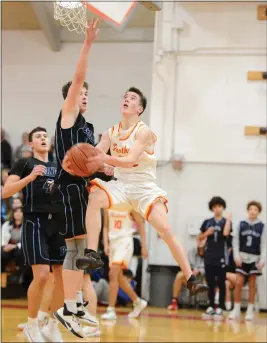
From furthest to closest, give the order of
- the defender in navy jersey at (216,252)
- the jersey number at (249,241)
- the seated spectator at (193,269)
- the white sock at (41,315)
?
the jersey number at (249,241) < the seated spectator at (193,269) < the defender in navy jersey at (216,252) < the white sock at (41,315)

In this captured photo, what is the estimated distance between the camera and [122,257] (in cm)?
1105

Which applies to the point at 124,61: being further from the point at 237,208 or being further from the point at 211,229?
the point at 237,208

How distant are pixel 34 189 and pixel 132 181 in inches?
74.8

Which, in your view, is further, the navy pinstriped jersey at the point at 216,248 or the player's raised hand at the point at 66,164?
the navy pinstriped jersey at the point at 216,248

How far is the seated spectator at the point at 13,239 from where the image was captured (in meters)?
10.5

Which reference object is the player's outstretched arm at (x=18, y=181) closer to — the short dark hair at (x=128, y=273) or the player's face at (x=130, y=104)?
the player's face at (x=130, y=104)

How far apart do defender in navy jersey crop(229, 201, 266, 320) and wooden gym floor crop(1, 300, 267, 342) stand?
1.65ft

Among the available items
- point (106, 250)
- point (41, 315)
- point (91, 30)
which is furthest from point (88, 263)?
point (106, 250)

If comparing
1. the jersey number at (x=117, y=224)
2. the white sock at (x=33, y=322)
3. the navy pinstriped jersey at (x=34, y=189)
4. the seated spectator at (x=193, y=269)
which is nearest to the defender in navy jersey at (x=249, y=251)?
the seated spectator at (x=193, y=269)

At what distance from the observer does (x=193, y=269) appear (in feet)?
39.7

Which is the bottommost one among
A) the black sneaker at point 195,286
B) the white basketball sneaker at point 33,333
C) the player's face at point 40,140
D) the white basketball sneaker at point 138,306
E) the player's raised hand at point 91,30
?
the white basketball sneaker at point 138,306

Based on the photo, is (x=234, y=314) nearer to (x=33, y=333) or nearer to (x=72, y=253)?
(x=33, y=333)

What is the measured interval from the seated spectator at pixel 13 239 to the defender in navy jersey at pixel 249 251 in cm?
389

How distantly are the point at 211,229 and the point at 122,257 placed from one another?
1.46 metres
